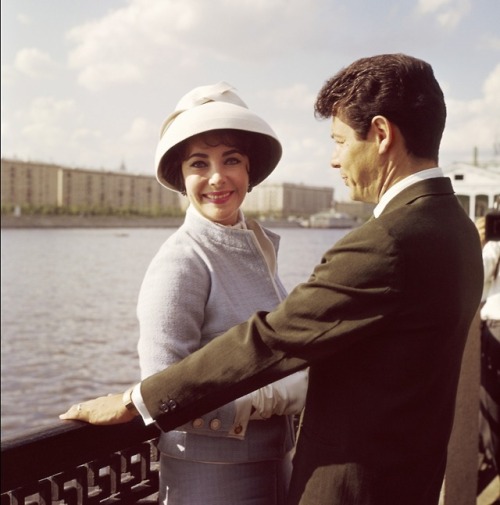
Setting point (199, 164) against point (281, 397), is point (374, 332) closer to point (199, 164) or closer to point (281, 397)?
point (281, 397)

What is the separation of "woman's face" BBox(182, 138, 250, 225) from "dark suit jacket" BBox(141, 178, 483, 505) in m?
0.54

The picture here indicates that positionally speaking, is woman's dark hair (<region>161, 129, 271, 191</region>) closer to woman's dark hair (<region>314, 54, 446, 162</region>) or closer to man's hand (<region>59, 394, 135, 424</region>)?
woman's dark hair (<region>314, 54, 446, 162</region>)

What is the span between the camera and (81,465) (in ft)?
5.88

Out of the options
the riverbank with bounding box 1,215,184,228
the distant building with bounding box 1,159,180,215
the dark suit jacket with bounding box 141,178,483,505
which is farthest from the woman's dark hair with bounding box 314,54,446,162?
the distant building with bounding box 1,159,180,215

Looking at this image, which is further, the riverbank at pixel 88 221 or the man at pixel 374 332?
the riverbank at pixel 88 221

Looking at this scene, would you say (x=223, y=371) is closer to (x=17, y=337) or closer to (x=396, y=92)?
(x=396, y=92)

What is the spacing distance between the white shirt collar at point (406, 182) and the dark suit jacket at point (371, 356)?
2 cm

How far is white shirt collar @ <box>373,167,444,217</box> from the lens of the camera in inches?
61.9

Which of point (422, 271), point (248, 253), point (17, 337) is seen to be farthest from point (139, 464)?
point (17, 337)

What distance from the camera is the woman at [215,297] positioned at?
1.73 meters

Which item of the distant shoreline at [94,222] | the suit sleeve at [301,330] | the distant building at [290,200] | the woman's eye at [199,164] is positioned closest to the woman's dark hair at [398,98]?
the suit sleeve at [301,330]

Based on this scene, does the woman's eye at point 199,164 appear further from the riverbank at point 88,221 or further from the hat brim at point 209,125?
the riverbank at point 88,221

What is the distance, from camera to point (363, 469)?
1513mm

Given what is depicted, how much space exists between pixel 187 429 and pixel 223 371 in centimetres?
31
